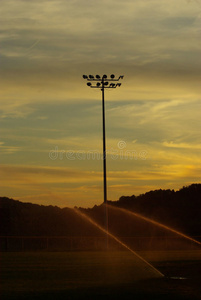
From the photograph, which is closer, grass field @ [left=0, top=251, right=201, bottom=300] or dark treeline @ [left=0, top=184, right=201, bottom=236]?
grass field @ [left=0, top=251, right=201, bottom=300]

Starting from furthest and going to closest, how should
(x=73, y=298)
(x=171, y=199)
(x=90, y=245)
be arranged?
(x=171, y=199) → (x=90, y=245) → (x=73, y=298)

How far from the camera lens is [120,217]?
126m

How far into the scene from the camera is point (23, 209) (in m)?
140

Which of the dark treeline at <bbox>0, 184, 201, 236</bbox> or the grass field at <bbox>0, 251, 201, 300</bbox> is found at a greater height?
the dark treeline at <bbox>0, 184, 201, 236</bbox>

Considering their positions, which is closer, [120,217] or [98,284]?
[98,284]

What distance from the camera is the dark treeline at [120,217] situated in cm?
11531

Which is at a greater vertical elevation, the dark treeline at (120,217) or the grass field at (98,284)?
the dark treeline at (120,217)

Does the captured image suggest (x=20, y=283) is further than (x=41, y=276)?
No

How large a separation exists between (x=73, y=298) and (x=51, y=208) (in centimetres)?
13523

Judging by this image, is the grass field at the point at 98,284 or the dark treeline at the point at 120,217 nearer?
the grass field at the point at 98,284

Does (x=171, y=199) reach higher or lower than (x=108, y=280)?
higher

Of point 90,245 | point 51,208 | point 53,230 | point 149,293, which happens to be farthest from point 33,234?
point 149,293

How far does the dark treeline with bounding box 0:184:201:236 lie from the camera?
378 ft

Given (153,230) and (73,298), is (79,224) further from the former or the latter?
(73,298)
